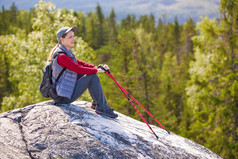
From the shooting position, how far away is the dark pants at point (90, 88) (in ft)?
16.0

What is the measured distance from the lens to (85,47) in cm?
1302

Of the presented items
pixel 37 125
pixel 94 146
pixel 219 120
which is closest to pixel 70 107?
pixel 37 125

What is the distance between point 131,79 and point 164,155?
9.12 meters

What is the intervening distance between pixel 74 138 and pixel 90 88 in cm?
141

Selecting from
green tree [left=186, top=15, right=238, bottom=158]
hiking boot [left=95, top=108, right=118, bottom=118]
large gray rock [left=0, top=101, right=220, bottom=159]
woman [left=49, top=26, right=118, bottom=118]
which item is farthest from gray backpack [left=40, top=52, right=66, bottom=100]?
green tree [left=186, top=15, right=238, bottom=158]

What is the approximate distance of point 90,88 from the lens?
5.07 metres

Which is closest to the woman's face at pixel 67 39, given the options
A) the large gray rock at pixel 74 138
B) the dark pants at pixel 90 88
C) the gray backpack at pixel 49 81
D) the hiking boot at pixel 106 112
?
the gray backpack at pixel 49 81

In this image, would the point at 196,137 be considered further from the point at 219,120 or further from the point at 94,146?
the point at 94,146

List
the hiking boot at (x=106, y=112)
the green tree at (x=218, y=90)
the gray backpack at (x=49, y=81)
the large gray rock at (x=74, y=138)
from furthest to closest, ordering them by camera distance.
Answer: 1. the green tree at (x=218, y=90)
2. the hiking boot at (x=106, y=112)
3. the gray backpack at (x=49, y=81)
4. the large gray rock at (x=74, y=138)

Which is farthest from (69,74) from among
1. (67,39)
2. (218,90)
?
(218,90)

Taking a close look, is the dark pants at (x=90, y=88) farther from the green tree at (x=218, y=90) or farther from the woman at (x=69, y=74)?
the green tree at (x=218, y=90)

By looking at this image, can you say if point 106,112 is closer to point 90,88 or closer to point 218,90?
point 90,88

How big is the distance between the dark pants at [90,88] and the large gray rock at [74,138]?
289mm

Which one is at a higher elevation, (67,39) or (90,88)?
(67,39)
